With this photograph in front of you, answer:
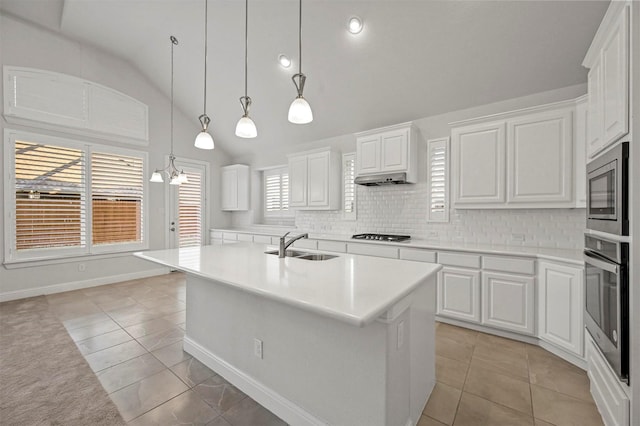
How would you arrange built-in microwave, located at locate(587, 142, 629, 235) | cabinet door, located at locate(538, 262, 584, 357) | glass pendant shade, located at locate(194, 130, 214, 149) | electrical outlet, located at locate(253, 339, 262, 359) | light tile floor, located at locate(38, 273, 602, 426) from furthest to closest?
1. glass pendant shade, located at locate(194, 130, 214, 149)
2. cabinet door, located at locate(538, 262, 584, 357)
3. electrical outlet, located at locate(253, 339, 262, 359)
4. light tile floor, located at locate(38, 273, 602, 426)
5. built-in microwave, located at locate(587, 142, 629, 235)

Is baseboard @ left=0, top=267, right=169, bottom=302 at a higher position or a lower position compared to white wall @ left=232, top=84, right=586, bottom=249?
lower

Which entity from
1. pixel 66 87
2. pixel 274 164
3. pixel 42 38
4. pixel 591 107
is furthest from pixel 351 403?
pixel 42 38

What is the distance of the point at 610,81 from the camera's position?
167 cm

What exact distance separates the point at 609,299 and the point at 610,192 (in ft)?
2.05

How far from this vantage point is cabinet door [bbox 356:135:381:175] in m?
3.96

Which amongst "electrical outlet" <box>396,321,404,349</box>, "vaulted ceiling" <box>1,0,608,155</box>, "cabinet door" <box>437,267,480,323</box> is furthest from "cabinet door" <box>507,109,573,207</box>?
"electrical outlet" <box>396,321,404,349</box>

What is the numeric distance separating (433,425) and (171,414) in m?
1.68

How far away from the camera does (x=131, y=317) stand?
3.44 m

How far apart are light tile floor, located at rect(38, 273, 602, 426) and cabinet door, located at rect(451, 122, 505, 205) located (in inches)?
60.2

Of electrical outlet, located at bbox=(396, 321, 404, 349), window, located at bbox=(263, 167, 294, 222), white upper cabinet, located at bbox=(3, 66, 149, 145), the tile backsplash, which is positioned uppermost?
white upper cabinet, located at bbox=(3, 66, 149, 145)

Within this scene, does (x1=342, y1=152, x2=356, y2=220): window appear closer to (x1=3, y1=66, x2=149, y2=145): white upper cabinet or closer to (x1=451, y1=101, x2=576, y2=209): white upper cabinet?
(x1=451, y1=101, x2=576, y2=209): white upper cabinet

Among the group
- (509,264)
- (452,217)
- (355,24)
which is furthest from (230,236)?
(509,264)

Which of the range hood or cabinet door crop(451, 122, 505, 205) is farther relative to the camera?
the range hood

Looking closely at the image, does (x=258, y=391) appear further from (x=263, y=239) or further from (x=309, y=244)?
(x=263, y=239)
